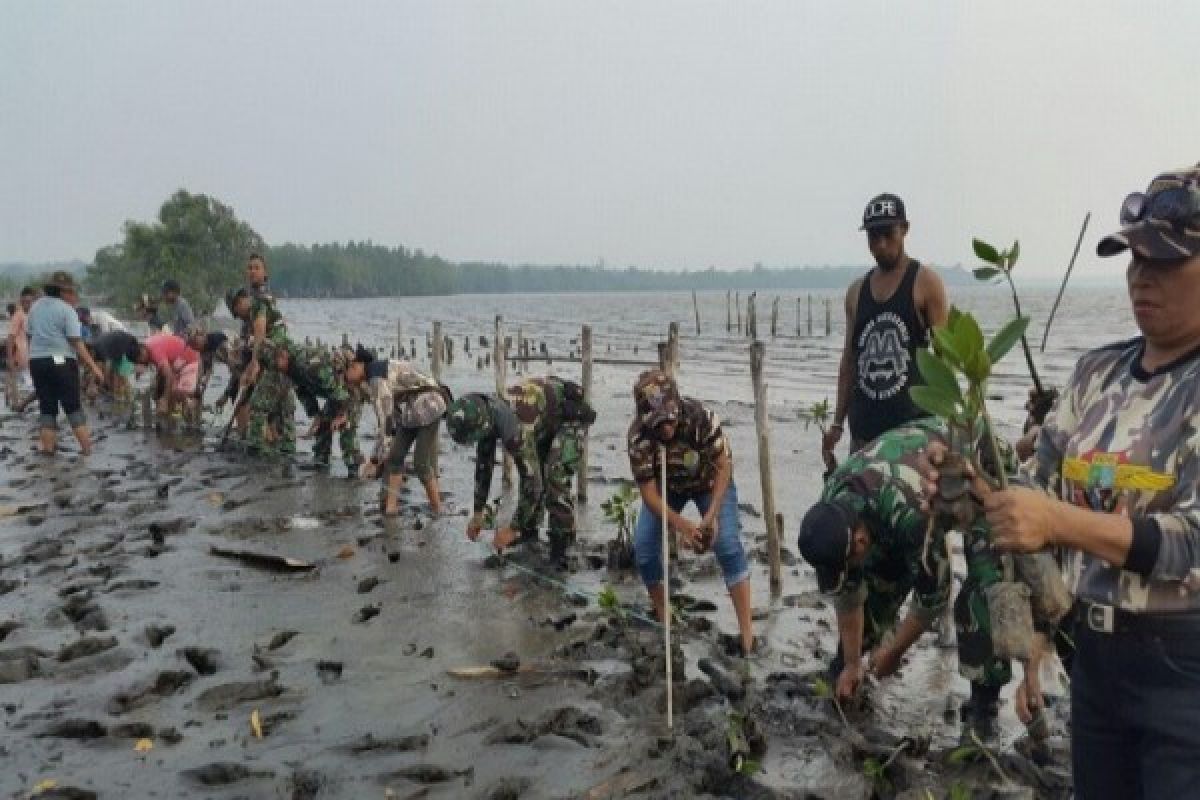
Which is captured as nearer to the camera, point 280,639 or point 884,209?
point 884,209

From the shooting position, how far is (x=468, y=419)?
7.26 m

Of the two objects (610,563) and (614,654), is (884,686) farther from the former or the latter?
(610,563)

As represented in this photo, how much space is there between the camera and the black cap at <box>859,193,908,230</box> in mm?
4820

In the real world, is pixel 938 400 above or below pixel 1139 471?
above

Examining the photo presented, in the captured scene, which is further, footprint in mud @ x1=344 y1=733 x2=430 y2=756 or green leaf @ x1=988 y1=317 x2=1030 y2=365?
footprint in mud @ x1=344 y1=733 x2=430 y2=756

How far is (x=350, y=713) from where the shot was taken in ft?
15.6

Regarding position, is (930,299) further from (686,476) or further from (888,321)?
(686,476)

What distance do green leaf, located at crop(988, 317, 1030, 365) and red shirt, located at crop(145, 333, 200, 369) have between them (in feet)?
42.8

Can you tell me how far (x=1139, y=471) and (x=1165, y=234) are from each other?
511mm

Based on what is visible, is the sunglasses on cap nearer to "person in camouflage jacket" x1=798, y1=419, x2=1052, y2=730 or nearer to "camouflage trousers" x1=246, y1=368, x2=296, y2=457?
"person in camouflage jacket" x1=798, y1=419, x2=1052, y2=730

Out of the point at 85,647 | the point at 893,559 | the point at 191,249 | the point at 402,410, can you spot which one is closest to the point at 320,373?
the point at 402,410

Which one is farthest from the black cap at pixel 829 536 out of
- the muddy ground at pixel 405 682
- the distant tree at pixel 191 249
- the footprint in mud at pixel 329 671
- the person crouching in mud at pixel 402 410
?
the distant tree at pixel 191 249

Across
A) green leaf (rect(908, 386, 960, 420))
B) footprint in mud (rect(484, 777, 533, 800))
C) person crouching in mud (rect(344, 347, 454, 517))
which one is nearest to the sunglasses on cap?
green leaf (rect(908, 386, 960, 420))

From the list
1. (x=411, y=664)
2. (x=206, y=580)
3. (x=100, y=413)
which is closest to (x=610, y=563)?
(x=411, y=664)
